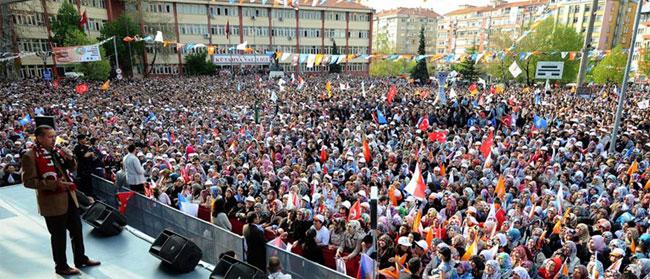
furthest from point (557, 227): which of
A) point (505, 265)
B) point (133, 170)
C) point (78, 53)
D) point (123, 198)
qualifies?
point (78, 53)

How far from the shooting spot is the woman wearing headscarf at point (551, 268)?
212 inches

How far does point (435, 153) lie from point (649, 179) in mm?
5028

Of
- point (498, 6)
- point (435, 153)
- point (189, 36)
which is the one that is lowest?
point (435, 153)

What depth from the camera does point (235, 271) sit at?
4383 millimetres

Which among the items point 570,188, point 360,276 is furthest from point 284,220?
point 570,188

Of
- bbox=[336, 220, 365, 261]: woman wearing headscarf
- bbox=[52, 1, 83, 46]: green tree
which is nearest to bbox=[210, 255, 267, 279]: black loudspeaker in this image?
bbox=[336, 220, 365, 261]: woman wearing headscarf

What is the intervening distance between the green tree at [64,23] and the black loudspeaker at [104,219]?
1712 inches

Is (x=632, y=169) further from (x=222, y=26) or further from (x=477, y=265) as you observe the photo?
(x=222, y=26)

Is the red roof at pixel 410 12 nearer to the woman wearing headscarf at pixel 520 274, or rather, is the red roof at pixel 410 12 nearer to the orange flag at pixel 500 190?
the orange flag at pixel 500 190

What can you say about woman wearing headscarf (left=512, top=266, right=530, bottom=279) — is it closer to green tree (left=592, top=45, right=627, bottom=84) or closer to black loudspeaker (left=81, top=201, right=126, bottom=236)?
black loudspeaker (left=81, top=201, right=126, bottom=236)

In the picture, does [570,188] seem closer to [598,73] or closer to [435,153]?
[435,153]

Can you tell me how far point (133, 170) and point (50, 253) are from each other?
3.05 metres

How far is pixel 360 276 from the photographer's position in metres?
5.52

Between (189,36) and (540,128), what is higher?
(189,36)
